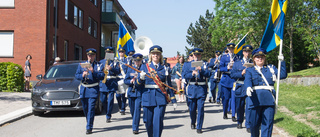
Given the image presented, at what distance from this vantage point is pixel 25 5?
21109 millimetres

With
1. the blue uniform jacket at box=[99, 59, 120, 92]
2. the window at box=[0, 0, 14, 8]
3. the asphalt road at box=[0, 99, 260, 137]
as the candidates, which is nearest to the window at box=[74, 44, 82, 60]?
the window at box=[0, 0, 14, 8]

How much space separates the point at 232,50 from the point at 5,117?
6539 mm

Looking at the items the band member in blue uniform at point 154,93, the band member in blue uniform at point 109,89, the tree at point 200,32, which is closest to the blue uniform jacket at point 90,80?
the band member in blue uniform at point 109,89

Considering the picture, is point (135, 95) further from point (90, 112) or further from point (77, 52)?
point (77, 52)

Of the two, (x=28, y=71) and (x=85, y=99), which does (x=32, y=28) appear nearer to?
(x=28, y=71)

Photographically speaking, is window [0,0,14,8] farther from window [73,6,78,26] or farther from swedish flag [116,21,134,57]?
swedish flag [116,21,134,57]

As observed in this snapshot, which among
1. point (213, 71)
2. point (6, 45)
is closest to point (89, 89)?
point (213, 71)

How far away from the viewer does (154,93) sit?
244 inches

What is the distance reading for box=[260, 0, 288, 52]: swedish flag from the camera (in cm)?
670

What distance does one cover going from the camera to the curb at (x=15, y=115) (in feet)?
30.8

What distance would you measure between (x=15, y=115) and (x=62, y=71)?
6.98 feet

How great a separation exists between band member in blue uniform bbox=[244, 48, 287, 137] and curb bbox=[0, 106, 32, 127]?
6.38m

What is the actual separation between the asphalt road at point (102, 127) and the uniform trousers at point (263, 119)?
1.85 m

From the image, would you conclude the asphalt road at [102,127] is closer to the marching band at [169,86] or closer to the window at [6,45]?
the marching band at [169,86]
